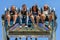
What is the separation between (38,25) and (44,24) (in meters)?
0.48

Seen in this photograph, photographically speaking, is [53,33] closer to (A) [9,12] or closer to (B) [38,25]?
(B) [38,25]

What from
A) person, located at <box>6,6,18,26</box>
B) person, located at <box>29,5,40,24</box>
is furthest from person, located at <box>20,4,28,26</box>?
person, located at <box>6,6,18,26</box>

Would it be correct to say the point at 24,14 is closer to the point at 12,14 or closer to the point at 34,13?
the point at 34,13

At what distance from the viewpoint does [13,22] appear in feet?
118

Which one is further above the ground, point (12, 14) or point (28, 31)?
point (12, 14)

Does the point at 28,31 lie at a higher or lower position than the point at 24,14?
lower

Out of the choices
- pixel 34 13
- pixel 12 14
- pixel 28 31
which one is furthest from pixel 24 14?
pixel 28 31

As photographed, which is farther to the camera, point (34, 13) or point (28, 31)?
point (28, 31)

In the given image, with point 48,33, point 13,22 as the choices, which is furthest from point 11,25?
point 48,33

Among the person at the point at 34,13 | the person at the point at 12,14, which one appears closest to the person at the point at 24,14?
the person at the point at 34,13

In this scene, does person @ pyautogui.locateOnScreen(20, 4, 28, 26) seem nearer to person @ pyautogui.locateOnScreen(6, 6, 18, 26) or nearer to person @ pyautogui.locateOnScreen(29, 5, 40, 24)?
person @ pyautogui.locateOnScreen(29, 5, 40, 24)

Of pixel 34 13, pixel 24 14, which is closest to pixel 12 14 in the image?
pixel 24 14

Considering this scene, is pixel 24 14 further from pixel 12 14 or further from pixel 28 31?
→ pixel 28 31

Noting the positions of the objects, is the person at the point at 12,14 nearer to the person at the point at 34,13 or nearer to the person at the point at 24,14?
the person at the point at 24,14
